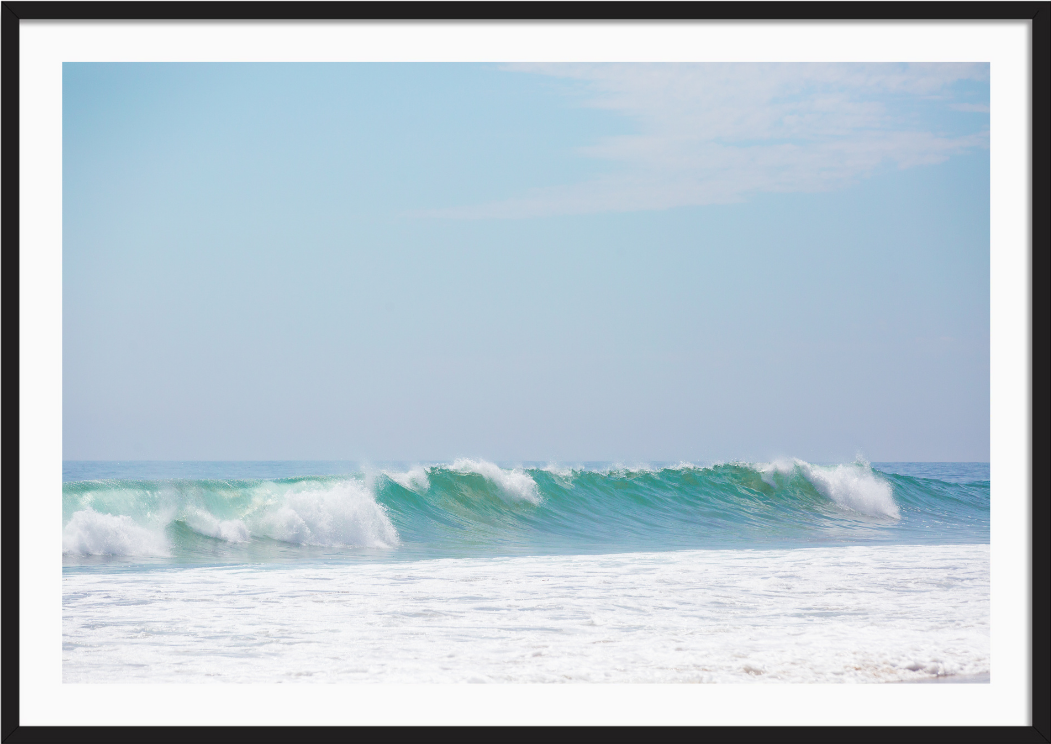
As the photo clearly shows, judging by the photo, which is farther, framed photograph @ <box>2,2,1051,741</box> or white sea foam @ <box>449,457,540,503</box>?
white sea foam @ <box>449,457,540,503</box>

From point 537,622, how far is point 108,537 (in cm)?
398

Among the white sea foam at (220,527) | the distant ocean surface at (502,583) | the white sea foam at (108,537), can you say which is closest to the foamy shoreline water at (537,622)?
the distant ocean surface at (502,583)

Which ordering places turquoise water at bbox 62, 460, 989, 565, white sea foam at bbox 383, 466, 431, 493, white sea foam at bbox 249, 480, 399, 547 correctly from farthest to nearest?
white sea foam at bbox 383, 466, 431, 493
white sea foam at bbox 249, 480, 399, 547
turquoise water at bbox 62, 460, 989, 565

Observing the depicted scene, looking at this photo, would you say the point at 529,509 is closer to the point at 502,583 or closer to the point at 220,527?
the point at 220,527

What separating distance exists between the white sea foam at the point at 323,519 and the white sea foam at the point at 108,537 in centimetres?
82

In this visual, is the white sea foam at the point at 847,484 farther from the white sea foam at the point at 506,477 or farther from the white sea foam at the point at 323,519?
the white sea foam at the point at 323,519

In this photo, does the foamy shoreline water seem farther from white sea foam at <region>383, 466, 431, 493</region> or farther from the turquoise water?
white sea foam at <region>383, 466, 431, 493</region>

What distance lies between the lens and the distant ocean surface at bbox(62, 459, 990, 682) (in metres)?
2.75

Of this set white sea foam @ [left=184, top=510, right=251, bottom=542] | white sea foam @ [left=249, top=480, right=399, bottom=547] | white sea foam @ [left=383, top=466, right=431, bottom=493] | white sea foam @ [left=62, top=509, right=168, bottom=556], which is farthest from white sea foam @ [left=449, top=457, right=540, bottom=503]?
white sea foam @ [left=62, top=509, right=168, bottom=556]

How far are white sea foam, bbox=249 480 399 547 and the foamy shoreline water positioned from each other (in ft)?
4.71

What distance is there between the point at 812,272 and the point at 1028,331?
6.29 m

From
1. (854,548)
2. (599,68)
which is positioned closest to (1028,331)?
(599,68)

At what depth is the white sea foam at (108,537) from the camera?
18.0 feet

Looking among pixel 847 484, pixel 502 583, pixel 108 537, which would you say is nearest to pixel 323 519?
pixel 108 537
